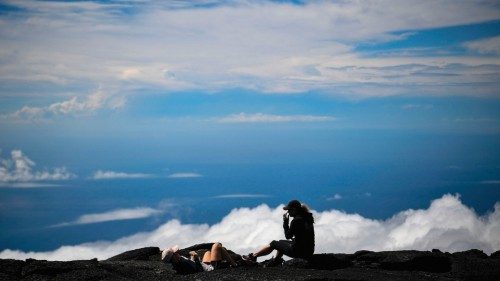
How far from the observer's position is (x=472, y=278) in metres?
16.7

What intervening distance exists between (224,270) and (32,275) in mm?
5584

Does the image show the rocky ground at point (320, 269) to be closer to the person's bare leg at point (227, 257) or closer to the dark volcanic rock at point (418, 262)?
the dark volcanic rock at point (418, 262)

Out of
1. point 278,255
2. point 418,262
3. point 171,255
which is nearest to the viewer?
Result: point 171,255

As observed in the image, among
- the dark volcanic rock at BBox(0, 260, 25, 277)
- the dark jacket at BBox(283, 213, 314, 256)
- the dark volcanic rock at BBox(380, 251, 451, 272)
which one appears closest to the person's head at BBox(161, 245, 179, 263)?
the dark jacket at BBox(283, 213, 314, 256)

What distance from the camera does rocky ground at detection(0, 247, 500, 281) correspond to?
51.5 feet

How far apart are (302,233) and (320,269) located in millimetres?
1541

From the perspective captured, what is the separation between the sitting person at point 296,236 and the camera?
16.1 m

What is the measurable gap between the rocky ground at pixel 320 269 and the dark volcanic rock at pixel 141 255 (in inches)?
57.6

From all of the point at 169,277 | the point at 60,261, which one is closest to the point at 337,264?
the point at 169,277

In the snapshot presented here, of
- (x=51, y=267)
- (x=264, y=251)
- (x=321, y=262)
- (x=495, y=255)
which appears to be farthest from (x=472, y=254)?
(x=51, y=267)

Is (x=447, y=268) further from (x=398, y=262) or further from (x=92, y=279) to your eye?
(x=92, y=279)

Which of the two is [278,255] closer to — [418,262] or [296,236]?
[296,236]

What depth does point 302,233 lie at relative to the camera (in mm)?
16219

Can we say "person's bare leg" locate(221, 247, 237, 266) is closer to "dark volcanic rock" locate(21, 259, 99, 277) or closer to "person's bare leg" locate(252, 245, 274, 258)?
"person's bare leg" locate(252, 245, 274, 258)
